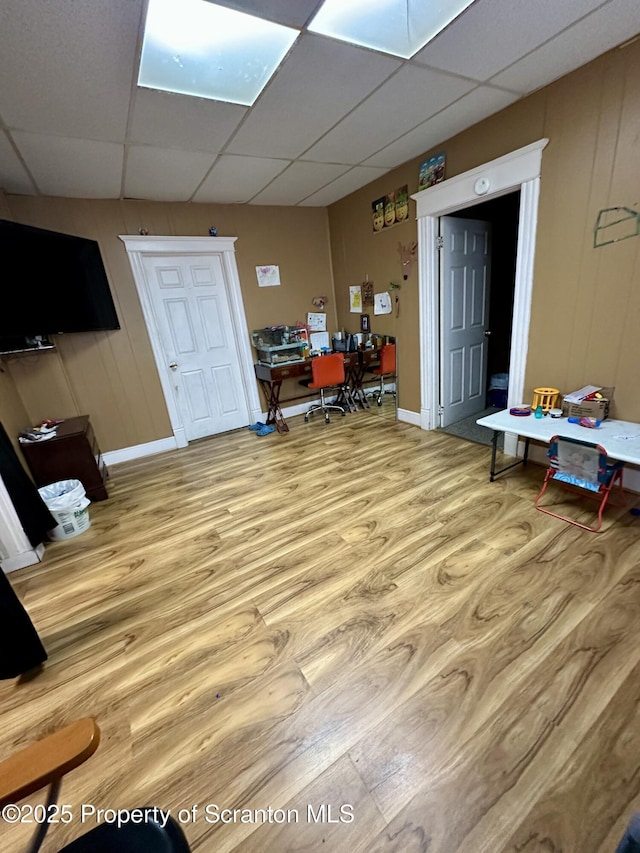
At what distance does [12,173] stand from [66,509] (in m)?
2.53

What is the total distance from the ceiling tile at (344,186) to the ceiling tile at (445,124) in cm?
18

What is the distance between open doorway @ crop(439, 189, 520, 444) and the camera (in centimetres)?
339

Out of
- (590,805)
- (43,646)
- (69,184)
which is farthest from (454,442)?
(69,184)

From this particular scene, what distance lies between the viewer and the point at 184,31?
5.02 ft

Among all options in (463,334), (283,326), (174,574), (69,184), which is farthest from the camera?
(283,326)

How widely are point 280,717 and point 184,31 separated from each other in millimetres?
2880

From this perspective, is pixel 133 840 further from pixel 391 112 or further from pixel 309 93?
pixel 391 112

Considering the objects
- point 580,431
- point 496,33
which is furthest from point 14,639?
point 496,33

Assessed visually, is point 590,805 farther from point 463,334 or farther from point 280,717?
point 463,334

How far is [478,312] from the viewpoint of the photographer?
3.71 meters

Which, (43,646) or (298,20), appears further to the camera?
(43,646)

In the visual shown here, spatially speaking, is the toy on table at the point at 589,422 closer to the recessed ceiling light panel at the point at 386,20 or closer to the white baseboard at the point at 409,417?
the white baseboard at the point at 409,417

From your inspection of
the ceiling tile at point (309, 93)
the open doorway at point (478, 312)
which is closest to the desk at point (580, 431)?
the open doorway at point (478, 312)

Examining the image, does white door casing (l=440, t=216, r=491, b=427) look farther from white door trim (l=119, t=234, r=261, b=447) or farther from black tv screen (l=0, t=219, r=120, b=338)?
black tv screen (l=0, t=219, r=120, b=338)
